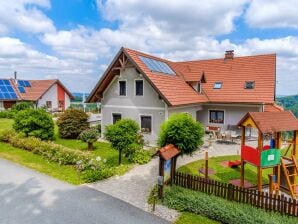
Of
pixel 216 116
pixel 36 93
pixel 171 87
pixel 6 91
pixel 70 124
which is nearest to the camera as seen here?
pixel 171 87

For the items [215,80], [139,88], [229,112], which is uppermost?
[215,80]

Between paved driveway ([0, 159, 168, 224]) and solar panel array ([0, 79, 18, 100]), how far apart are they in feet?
115

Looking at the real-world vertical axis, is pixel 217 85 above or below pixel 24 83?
below

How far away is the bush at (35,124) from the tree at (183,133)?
1219 centimetres

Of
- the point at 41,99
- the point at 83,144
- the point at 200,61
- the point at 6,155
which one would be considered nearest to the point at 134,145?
the point at 83,144

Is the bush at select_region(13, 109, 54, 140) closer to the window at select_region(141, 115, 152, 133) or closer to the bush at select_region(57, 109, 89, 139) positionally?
the bush at select_region(57, 109, 89, 139)

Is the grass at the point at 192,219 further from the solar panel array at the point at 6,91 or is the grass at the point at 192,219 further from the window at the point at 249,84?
the solar panel array at the point at 6,91

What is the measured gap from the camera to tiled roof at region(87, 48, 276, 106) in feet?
61.2

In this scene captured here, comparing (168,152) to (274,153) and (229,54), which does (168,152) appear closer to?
(274,153)

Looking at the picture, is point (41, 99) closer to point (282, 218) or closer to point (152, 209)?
point (152, 209)

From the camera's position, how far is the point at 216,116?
78.2ft

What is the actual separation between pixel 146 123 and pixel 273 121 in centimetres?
1075

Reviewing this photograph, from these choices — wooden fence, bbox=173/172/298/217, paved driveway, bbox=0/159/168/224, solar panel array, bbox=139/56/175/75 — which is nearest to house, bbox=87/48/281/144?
solar panel array, bbox=139/56/175/75

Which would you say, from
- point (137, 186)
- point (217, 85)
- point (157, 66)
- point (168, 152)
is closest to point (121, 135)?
point (137, 186)
